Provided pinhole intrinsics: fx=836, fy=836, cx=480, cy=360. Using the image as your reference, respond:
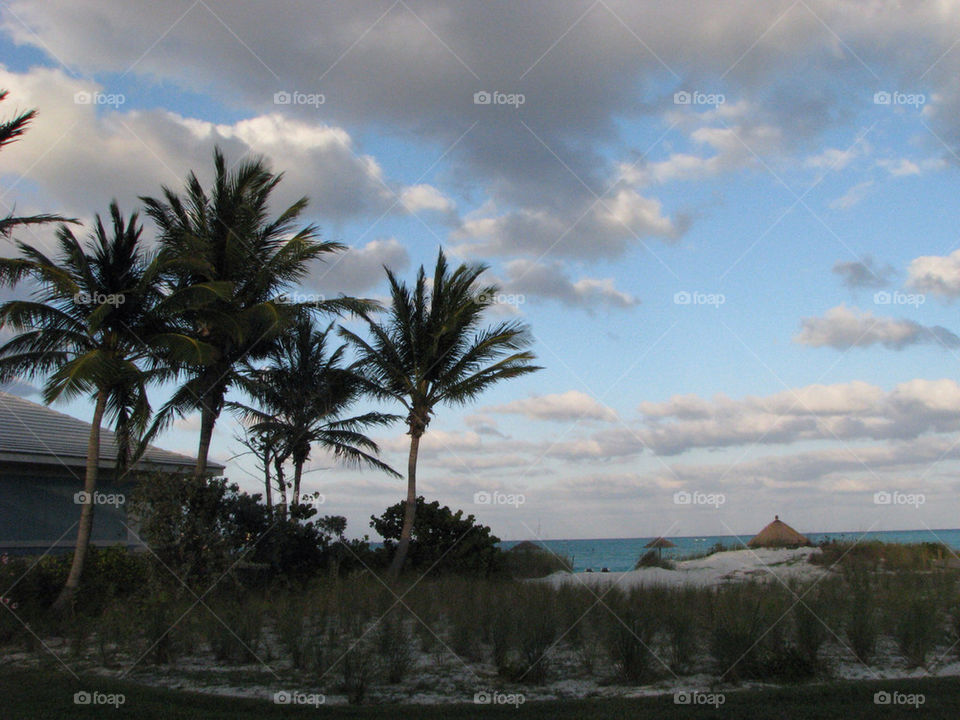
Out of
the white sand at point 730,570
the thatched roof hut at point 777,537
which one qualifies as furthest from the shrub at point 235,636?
the thatched roof hut at point 777,537

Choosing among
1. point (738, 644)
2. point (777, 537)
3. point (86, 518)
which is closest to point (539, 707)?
point (738, 644)

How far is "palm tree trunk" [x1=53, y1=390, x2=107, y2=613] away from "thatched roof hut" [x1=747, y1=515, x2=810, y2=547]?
21.8 m

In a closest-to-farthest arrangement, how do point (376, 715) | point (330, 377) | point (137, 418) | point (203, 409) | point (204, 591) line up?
point (376, 715) → point (204, 591) → point (137, 418) → point (203, 409) → point (330, 377)

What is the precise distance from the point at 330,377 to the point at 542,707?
15.4m

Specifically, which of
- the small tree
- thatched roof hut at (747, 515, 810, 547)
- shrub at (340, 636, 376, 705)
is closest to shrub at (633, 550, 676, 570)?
the small tree

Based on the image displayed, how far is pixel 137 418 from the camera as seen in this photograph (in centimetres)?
1633

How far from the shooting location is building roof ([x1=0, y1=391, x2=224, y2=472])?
747 inches

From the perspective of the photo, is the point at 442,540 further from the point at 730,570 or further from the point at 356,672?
the point at 356,672

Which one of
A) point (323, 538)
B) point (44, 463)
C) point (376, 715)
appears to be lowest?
point (376, 715)

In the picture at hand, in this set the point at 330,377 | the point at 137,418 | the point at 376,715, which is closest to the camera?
the point at 376,715

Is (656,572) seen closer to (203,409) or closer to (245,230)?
(203,409)

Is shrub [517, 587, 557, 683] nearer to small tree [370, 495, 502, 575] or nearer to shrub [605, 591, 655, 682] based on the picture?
shrub [605, 591, 655, 682]

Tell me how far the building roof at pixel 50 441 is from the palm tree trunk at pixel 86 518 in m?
1.87

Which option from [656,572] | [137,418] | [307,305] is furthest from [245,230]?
[656,572]
